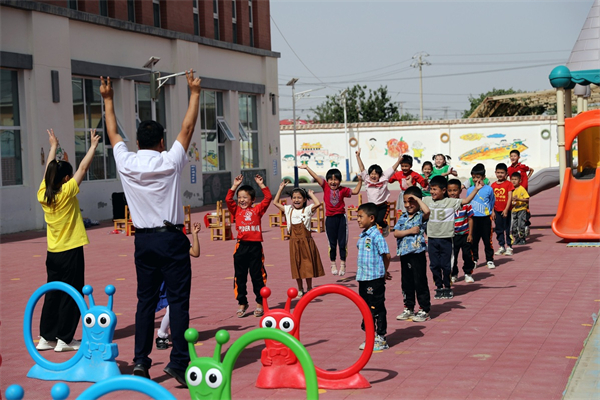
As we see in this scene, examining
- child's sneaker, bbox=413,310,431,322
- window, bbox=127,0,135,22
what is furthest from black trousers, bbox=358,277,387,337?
window, bbox=127,0,135,22

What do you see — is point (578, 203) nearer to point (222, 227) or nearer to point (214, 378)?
point (222, 227)

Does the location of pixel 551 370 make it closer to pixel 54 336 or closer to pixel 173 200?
pixel 173 200

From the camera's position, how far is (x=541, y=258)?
12828 millimetres

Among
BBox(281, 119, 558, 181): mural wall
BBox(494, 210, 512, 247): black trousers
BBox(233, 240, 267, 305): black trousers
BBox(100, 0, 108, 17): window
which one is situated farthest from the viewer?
BBox(281, 119, 558, 181): mural wall

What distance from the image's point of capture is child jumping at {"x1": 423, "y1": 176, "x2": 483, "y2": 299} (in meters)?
Answer: 9.21

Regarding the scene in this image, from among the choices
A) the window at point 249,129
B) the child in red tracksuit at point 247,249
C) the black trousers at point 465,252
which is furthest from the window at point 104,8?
the child in red tracksuit at point 247,249

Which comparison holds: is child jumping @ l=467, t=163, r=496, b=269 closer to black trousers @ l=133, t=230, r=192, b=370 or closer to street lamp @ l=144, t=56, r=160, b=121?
black trousers @ l=133, t=230, r=192, b=370

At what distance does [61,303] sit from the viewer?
22.9ft

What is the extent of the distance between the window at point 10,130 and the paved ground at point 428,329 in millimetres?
7693

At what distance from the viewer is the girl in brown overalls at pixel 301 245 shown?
936cm

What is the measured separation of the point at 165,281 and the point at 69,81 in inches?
721

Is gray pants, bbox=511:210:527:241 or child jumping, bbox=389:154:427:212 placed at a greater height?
child jumping, bbox=389:154:427:212

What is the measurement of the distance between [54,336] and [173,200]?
7.47 feet

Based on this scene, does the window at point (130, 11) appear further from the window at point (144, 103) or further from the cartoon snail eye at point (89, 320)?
the cartoon snail eye at point (89, 320)
